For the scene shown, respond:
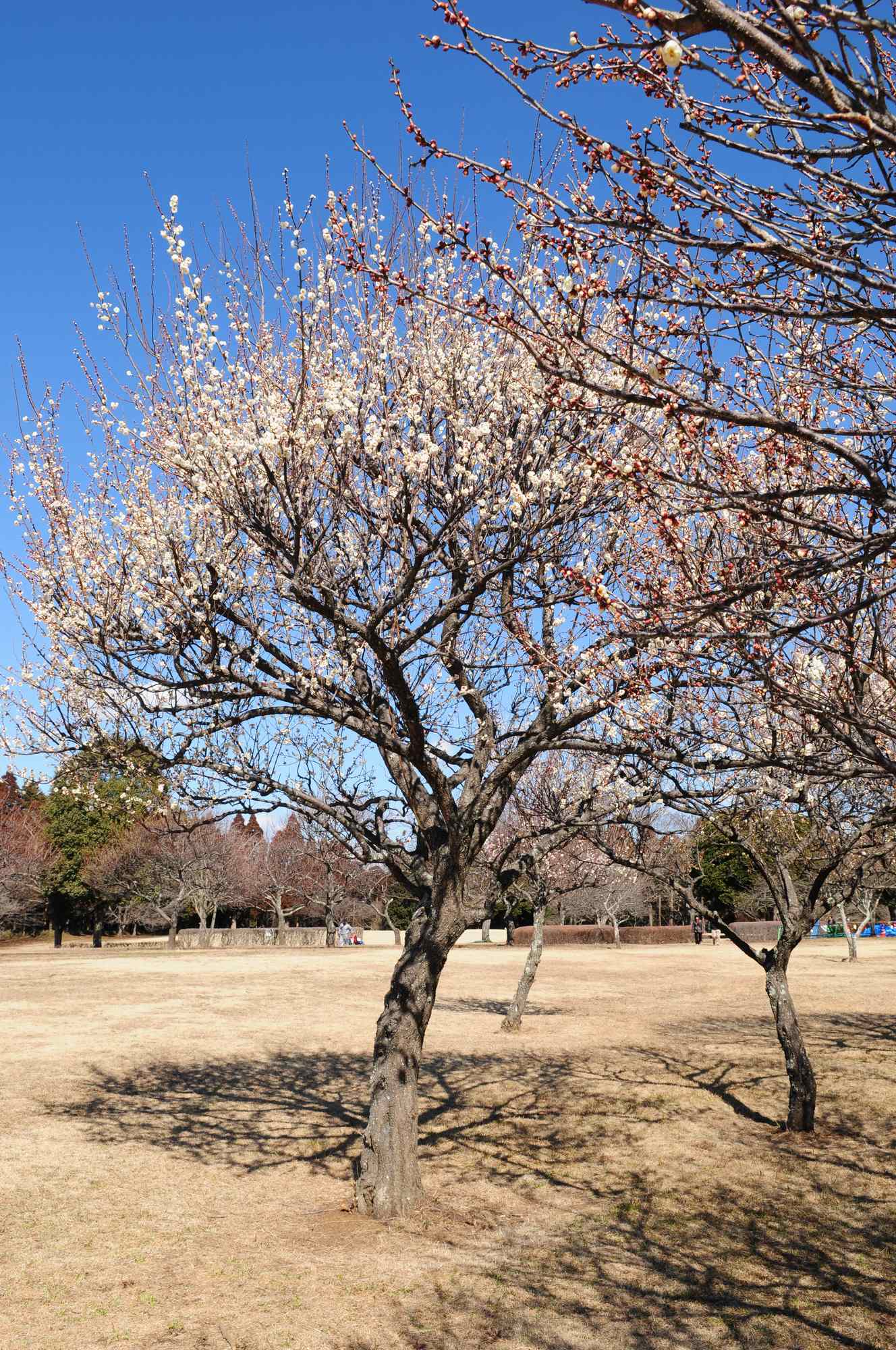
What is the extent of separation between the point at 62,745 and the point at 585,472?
591 cm

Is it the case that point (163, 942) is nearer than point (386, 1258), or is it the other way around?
point (386, 1258)

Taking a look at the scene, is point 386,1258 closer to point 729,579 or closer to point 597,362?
point 729,579

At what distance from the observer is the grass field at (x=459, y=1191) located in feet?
22.4

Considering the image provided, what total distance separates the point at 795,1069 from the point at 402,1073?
18.8 feet

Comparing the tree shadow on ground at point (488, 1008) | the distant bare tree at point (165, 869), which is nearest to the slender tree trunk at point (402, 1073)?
the tree shadow on ground at point (488, 1008)

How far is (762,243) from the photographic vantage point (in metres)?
3.12

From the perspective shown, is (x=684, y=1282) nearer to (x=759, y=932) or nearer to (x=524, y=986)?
(x=524, y=986)

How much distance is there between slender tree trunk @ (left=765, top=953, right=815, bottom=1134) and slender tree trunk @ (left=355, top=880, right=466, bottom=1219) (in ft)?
16.3

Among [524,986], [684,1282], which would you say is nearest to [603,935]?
[524,986]

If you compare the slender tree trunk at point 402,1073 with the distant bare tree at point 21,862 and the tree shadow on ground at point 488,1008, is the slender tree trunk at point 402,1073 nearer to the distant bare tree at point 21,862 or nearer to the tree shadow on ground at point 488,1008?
the tree shadow on ground at point 488,1008

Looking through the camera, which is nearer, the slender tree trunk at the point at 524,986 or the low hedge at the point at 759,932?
the slender tree trunk at the point at 524,986

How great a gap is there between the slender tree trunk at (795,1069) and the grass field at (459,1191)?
325 mm

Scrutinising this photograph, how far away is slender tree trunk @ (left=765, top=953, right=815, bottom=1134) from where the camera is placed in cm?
1195

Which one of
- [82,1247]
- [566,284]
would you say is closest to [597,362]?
[566,284]
